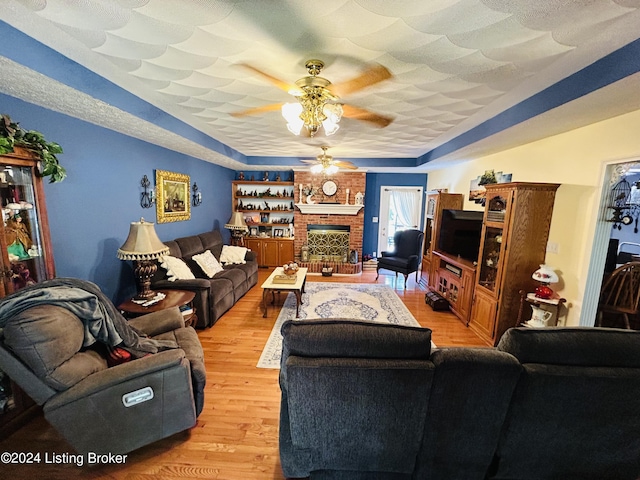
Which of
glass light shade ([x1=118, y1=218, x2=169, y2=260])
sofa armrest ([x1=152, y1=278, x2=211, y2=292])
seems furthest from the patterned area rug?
glass light shade ([x1=118, y1=218, x2=169, y2=260])

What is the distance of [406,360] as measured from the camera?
1285mm

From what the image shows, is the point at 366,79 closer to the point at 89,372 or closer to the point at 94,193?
the point at 89,372

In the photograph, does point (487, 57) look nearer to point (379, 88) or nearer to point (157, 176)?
→ point (379, 88)

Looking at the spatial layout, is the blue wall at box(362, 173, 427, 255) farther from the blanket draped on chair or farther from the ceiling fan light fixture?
the blanket draped on chair

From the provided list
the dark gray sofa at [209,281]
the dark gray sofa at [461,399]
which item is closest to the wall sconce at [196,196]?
the dark gray sofa at [209,281]

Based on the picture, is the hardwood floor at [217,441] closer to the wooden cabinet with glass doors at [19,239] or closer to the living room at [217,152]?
the living room at [217,152]

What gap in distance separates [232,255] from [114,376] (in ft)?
11.7

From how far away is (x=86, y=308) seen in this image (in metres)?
1.63

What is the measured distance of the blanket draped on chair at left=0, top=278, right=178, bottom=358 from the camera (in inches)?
56.9

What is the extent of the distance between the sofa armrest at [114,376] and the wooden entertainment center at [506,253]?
327 cm

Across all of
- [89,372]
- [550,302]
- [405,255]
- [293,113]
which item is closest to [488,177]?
[550,302]

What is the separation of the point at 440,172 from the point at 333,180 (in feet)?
7.77

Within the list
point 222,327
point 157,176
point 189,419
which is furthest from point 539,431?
point 157,176

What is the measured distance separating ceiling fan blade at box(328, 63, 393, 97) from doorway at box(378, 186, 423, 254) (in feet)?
15.5
